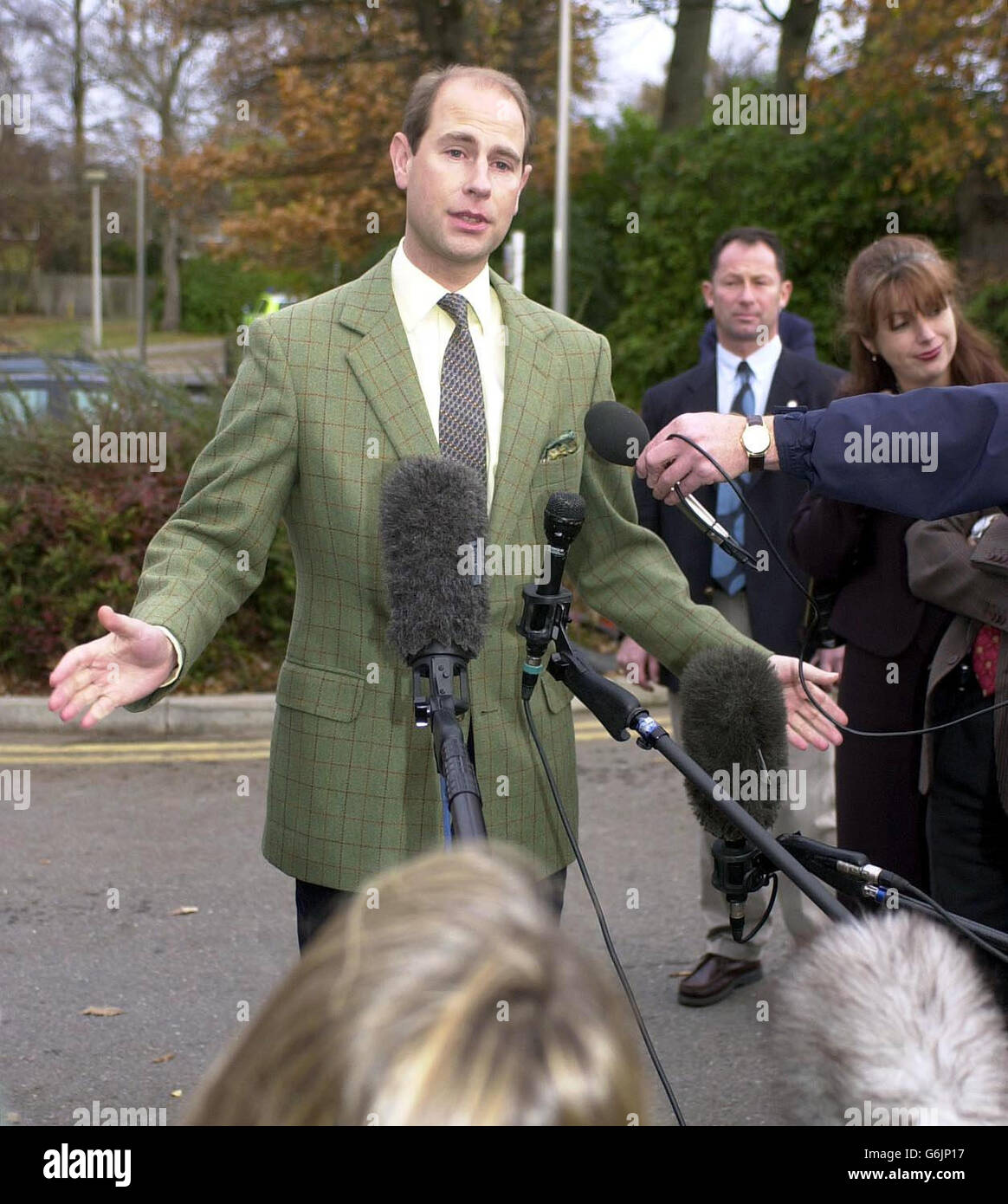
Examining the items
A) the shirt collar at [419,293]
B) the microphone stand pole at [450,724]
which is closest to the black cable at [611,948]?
the microphone stand pole at [450,724]

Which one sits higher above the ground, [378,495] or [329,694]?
[378,495]

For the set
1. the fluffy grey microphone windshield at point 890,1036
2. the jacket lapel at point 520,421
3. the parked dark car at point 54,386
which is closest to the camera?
the fluffy grey microphone windshield at point 890,1036

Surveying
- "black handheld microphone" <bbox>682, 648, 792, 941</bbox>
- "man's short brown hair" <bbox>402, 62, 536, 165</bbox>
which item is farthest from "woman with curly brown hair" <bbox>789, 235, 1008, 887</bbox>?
"black handheld microphone" <bbox>682, 648, 792, 941</bbox>

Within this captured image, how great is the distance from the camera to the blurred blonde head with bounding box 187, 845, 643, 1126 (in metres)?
1.05

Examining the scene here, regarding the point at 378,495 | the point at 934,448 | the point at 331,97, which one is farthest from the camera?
the point at 331,97

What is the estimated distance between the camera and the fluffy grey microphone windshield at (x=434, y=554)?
235cm

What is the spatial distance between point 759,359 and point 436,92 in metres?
2.49

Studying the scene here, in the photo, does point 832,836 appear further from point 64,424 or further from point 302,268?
point 302,268

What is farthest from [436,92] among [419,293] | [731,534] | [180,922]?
[180,922]

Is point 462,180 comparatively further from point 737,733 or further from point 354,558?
point 737,733

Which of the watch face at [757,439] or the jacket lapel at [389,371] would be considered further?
the jacket lapel at [389,371]

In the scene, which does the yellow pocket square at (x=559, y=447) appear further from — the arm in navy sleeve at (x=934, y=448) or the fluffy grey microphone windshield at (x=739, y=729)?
the fluffy grey microphone windshield at (x=739, y=729)

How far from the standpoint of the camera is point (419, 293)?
287 cm

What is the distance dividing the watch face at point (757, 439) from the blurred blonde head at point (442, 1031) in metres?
1.65
